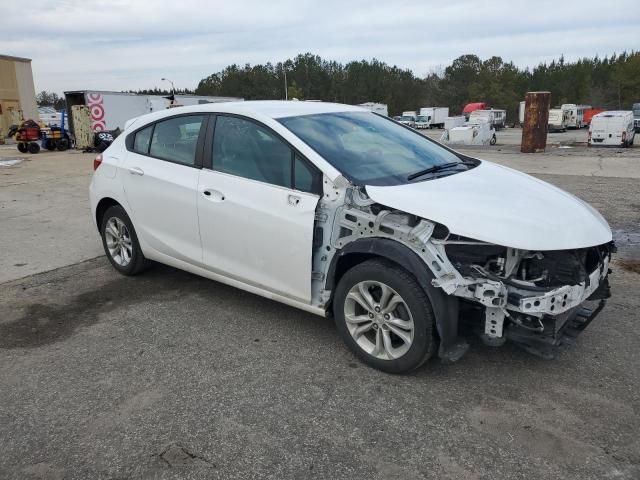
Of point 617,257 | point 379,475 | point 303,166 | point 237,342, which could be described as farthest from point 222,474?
point 617,257

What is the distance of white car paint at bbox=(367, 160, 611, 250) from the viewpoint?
2820 millimetres

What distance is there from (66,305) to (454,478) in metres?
3.64

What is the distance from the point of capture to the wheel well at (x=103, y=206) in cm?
498

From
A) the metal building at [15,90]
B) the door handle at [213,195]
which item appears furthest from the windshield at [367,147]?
the metal building at [15,90]

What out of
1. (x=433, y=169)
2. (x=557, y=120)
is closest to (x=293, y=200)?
(x=433, y=169)

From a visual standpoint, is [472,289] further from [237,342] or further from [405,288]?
[237,342]

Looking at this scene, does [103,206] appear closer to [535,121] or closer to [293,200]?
[293,200]

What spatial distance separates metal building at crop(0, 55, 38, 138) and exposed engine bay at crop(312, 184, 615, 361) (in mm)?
35641

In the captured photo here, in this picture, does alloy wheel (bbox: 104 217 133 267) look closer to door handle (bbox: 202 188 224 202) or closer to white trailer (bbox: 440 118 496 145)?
door handle (bbox: 202 188 224 202)

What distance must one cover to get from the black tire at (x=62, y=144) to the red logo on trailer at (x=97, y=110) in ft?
11.1

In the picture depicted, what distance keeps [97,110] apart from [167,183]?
87.0 ft

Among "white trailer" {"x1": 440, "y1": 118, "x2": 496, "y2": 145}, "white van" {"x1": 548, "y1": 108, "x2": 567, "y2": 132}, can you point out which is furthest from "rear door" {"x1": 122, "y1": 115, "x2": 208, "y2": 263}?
"white van" {"x1": 548, "y1": 108, "x2": 567, "y2": 132}

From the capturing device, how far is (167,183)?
13.8 ft

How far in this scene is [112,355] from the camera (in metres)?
3.57
